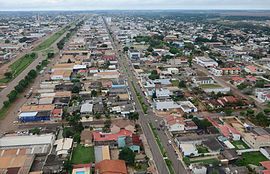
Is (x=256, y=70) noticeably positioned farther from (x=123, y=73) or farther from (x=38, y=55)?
(x=38, y=55)

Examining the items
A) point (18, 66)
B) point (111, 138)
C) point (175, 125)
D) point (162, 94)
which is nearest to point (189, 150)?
point (175, 125)

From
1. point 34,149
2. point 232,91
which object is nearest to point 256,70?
point 232,91

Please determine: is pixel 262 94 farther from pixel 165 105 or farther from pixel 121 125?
pixel 121 125

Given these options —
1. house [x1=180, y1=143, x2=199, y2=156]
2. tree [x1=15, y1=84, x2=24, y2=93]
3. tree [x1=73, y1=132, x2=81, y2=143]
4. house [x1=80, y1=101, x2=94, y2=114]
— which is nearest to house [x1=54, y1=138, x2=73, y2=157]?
tree [x1=73, y1=132, x2=81, y2=143]

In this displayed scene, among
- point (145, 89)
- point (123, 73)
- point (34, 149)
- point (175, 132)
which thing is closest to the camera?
point (34, 149)

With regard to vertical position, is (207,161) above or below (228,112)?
below

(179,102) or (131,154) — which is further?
(179,102)

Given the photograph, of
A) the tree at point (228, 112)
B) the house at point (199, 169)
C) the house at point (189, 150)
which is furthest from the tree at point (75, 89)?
the house at point (199, 169)

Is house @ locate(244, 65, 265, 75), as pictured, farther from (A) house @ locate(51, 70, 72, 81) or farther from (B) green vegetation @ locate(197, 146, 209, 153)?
(A) house @ locate(51, 70, 72, 81)

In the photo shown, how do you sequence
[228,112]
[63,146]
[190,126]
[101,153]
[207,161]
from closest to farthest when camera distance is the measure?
[207,161], [101,153], [63,146], [190,126], [228,112]
